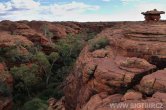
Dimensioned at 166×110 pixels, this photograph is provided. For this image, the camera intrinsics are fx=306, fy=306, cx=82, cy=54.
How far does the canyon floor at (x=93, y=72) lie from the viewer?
1608 cm

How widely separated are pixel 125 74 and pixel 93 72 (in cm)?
295

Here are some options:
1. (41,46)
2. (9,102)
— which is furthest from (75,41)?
(9,102)

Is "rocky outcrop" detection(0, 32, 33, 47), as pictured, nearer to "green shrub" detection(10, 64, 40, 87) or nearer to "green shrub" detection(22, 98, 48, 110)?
"green shrub" detection(10, 64, 40, 87)

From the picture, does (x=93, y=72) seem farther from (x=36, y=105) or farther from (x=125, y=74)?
(x=36, y=105)

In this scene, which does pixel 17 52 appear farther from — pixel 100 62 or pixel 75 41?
pixel 100 62

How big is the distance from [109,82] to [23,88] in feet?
70.8

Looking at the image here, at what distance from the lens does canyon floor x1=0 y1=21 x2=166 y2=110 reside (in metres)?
16.1

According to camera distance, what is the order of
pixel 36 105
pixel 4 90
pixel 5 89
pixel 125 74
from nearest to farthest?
pixel 125 74, pixel 36 105, pixel 4 90, pixel 5 89

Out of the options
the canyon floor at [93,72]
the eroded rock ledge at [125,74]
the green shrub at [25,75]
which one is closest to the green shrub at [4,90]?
the canyon floor at [93,72]

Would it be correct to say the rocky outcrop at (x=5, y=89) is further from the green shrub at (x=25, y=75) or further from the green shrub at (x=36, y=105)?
the green shrub at (x=36, y=105)

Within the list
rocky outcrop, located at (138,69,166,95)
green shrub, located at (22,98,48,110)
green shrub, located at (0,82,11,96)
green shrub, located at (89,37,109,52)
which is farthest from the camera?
green shrub, located at (0,82,11,96)

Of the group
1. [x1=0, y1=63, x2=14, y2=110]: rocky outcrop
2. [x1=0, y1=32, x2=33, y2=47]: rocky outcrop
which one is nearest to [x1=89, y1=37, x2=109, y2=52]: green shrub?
[x1=0, y1=63, x2=14, y2=110]: rocky outcrop

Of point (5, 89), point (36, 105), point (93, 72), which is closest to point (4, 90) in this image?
point (5, 89)

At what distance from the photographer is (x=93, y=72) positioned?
1994 centimetres
